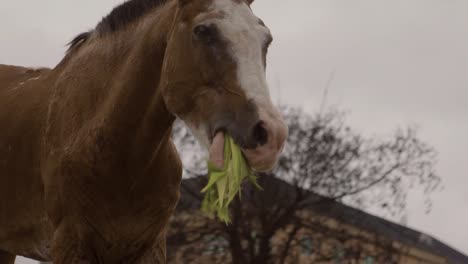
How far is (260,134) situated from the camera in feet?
12.6

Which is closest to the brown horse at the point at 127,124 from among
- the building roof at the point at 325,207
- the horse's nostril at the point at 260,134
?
the horse's nostril at the point at 260,134

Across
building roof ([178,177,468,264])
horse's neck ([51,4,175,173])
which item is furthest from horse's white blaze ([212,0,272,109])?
building roof ([178,177,468,264])

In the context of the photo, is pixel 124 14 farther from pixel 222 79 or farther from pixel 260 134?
pixel 260 134

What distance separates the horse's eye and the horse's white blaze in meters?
0.04

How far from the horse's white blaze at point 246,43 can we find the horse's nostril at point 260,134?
0.11 m

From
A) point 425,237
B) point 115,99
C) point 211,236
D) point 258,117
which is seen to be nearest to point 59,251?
point 115,99

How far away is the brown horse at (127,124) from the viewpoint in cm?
410

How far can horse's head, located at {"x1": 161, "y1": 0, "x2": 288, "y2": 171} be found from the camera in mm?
3869

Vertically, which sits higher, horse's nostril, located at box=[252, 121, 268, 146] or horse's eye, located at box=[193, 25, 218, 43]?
horse's eye, located at box=[193, 25, 218, 43]

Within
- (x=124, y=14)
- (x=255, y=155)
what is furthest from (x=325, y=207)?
(x=255, y=155)

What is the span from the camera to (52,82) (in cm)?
563

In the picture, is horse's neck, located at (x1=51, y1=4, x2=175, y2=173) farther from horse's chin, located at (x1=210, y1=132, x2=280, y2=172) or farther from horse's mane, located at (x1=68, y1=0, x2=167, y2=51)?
horse's chin, located at (x1=210, y1=132, x2=280, y2=172)

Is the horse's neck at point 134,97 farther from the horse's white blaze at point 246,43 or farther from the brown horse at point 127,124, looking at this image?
the horse's white blaze at point 246,43

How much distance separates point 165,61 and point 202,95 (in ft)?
1.22
